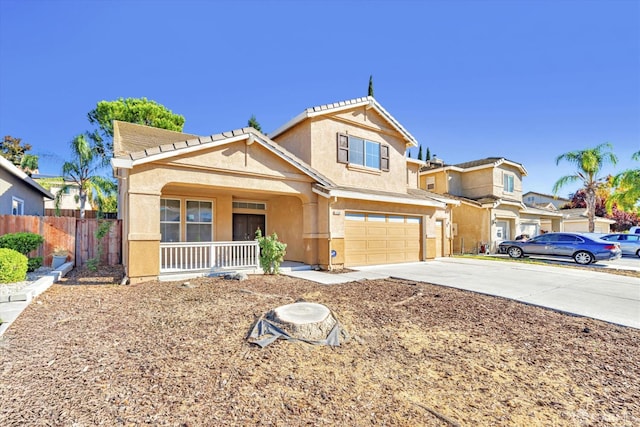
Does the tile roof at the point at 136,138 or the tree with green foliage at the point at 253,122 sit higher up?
the tree with green foliage at the point at 253,122

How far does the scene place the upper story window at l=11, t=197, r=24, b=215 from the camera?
12.6m

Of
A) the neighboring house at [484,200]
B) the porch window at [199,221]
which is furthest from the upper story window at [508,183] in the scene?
the porch window at [199,221]

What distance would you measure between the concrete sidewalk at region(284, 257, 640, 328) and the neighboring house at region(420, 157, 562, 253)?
9.66 metres

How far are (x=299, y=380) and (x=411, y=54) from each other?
45.9 ft

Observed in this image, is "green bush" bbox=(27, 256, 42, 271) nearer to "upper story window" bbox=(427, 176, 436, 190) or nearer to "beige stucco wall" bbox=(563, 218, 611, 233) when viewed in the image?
"upper story window" bbox=(427, 176, 436, 190)

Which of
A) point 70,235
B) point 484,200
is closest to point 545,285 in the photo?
point 484,200

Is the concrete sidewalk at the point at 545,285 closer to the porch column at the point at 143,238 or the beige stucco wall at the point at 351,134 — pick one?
the beige stucco wall at the point at 351,134

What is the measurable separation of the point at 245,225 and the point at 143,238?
5.56 m

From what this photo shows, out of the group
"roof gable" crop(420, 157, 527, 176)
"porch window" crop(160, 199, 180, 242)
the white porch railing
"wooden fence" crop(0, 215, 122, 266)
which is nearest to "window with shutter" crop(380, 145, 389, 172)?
the white porch railing

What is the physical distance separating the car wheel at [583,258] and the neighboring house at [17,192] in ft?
84.8

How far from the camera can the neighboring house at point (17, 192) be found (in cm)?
1150

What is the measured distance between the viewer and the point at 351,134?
13.4 m

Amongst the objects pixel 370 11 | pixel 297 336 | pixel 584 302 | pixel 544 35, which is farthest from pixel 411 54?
pixel 297 336

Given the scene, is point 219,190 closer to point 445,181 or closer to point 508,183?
point 445,181
